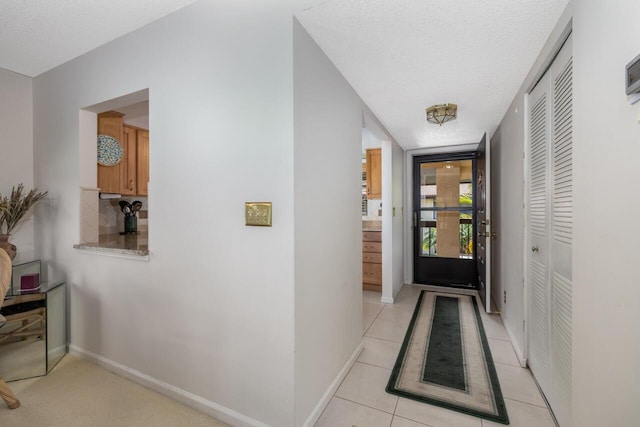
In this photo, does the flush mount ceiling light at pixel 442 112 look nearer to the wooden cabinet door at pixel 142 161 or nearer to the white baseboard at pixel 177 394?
the white baseboard at pixel 177 394

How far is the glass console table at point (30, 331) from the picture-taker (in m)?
1.98

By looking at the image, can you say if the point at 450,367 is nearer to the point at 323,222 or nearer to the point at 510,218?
the point at 510,218

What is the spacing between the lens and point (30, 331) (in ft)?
6.82

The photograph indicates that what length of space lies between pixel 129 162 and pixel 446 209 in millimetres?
4472

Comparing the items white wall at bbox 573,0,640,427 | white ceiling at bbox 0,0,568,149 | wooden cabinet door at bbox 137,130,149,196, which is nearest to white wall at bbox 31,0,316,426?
white ceiling at bbox 0,0,568,149

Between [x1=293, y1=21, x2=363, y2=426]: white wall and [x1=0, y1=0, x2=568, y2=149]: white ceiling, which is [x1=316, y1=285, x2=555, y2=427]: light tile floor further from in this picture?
[x1=0, y1=0, x2=568, y2=149]: white ceiling

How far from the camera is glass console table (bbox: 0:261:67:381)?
198 centimetres

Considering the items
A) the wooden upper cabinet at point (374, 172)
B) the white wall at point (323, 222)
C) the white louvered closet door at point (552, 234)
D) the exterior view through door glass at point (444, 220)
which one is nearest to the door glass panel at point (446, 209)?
the exterior view through door glass at point (444, 220)

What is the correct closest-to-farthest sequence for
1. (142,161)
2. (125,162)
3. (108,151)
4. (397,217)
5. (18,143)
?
(18,143)
(108,151)
(125,162)
(142,161)
(397,217)

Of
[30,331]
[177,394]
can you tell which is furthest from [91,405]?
[30,331]

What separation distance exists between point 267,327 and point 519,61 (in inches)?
90.6

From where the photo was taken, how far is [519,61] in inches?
71.4

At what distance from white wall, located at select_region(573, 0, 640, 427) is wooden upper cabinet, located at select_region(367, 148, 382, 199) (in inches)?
134

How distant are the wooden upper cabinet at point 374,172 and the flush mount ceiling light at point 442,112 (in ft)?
6.17
